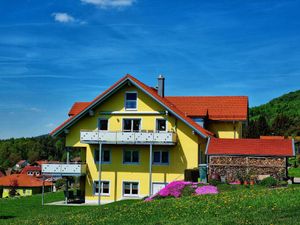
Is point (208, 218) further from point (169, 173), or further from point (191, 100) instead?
point (191, 100)

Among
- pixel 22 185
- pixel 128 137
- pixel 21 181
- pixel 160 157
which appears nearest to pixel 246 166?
pixel 160 157

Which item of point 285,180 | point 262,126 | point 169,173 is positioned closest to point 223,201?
point 285,180

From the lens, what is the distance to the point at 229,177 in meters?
31.8

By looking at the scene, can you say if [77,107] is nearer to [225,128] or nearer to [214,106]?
[214,106]

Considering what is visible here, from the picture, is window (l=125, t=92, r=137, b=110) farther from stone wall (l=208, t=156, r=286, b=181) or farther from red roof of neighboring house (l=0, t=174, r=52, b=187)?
red roof of neighboring house (l=0, t=174, r=52, b=187)

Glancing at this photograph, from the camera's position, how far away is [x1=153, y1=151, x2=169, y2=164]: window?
1448 inches

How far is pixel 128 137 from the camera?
117ft

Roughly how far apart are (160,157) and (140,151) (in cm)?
171

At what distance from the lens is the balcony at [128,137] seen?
3509cm

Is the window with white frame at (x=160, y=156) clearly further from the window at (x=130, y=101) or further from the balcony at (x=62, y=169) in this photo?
the balcony at (x=62, y=169)

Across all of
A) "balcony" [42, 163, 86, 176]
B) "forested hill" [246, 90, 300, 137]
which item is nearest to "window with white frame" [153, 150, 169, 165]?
Result: "balcony" [42, 163, 86, 176]

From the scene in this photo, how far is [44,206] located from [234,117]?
17.8 metres

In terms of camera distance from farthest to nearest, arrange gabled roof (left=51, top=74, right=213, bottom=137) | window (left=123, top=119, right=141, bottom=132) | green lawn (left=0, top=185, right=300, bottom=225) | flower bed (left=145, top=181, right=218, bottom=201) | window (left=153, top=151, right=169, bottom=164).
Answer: window (left=123, top=119, right=141, bottom=132), window (left=153, top=151, right=169, bottom=164), gabled roof (left=51, top=74, right=213, bottom=137), flower bed (left=145, top=181, right=218, bottom=201), green lawn (left=0, top=185, right=300, bottom=225)

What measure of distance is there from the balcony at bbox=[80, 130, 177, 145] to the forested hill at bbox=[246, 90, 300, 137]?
3076cm
